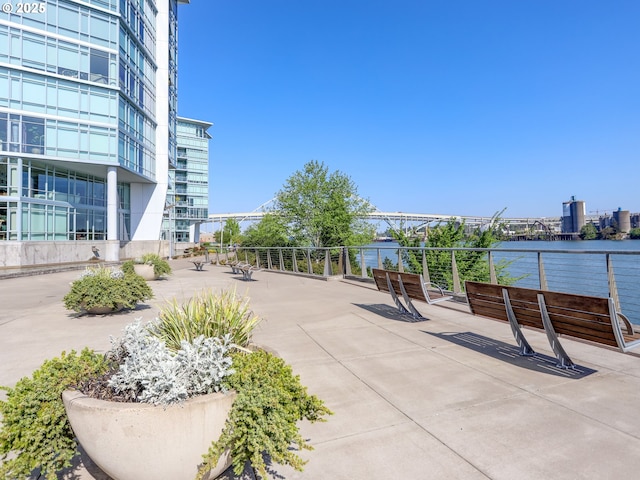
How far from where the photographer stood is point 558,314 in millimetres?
4004

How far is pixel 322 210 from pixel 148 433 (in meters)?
31.0

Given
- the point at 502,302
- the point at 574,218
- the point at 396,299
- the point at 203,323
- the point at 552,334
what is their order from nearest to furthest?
the point at 203,323 < the point at 552,334 < the point at 502,302 < the point at 396,299 < the point at 574,218

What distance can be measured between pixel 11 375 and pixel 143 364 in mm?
3170

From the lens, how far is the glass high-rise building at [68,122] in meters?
24.8

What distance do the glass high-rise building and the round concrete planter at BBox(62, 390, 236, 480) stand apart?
27.9 meters

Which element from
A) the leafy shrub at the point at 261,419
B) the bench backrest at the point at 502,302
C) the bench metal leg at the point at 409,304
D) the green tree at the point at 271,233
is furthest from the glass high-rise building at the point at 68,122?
the leafy shrub at the point at 261,419

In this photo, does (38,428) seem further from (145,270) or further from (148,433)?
(145,270)

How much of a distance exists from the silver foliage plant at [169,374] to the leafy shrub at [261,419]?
12cm

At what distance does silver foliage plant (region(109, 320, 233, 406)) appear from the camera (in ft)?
6.86

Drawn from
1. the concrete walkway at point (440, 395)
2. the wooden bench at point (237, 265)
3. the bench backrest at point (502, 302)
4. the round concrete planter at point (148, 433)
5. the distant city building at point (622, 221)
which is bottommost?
the concrete walkway at point (440, 395)

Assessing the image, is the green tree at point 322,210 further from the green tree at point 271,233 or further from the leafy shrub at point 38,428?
the leafy shrub at point 38,428

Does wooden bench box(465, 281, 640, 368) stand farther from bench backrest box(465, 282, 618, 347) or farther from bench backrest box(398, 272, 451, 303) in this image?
bench backrest box(398, 272, 451, 303)

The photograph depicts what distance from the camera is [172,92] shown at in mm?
44188

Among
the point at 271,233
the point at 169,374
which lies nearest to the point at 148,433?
the point at 169,374
